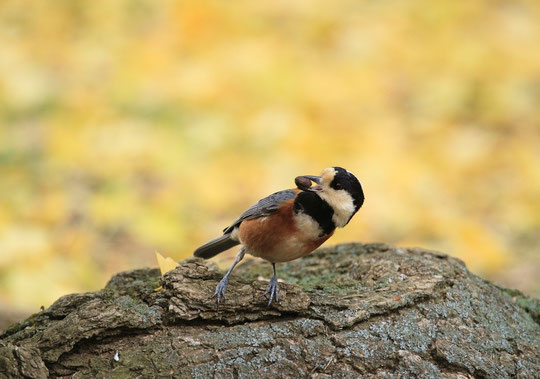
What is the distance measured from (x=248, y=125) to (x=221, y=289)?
386cm

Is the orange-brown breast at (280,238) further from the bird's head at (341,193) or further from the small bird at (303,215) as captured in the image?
the bird's head at (341,193)

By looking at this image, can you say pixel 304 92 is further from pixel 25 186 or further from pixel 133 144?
pixel 25 186

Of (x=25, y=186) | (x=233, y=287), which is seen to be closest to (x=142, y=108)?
(x=25, y=186)

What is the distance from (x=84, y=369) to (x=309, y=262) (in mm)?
1734

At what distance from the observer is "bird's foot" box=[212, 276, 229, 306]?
328cm

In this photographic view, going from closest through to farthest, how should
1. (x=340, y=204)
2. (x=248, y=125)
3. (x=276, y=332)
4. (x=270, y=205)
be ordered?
(x=276, y=332) → (x=340, y=204) → (x=270, y=205) → (x=248, y=125)

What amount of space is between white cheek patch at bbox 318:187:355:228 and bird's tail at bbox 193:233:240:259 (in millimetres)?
829

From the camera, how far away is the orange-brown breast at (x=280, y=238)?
3.60m

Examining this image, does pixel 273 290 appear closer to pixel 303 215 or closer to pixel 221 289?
pixel 221 289

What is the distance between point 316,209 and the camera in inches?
142

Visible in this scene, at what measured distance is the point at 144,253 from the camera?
582cm

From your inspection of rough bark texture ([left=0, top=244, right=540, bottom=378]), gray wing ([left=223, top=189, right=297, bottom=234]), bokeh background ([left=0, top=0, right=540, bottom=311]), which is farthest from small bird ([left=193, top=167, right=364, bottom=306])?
bokeh background ([left=0, top=0, right=540, bottom=311])

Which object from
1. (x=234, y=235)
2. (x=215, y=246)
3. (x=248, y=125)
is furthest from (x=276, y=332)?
(x=248, y=125)

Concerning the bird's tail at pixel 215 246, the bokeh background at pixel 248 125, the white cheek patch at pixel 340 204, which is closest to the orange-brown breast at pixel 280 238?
the white cheek patch at pixel 340 204
